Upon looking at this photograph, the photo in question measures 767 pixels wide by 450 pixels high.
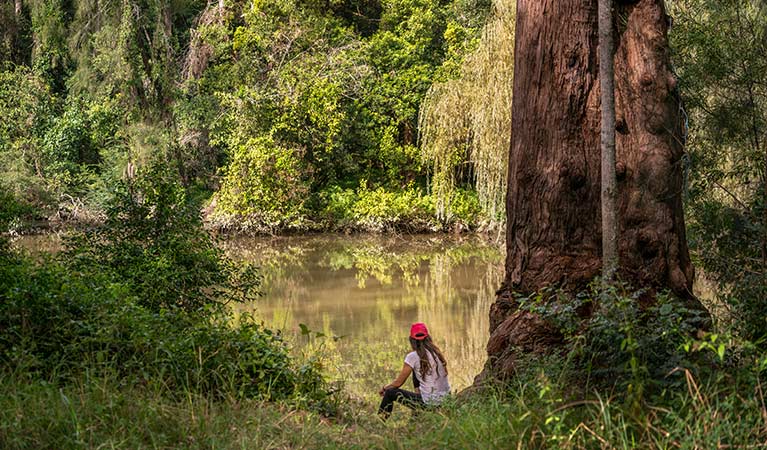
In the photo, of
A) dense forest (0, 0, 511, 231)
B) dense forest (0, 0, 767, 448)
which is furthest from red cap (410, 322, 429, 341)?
dense forest (0, 0, 511, 231)

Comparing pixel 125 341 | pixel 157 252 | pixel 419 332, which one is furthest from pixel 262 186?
pixel 125 341

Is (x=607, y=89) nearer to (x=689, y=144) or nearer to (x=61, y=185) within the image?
(x=689, y=144)

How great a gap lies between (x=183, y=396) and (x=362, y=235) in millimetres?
20214

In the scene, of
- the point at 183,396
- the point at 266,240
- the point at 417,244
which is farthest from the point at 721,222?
the point at 266,240

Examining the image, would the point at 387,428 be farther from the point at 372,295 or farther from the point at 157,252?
the point at 372,295

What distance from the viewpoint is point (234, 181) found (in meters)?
25.4

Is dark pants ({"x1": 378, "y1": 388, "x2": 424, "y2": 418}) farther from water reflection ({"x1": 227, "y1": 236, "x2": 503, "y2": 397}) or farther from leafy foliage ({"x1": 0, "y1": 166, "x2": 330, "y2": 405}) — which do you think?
water reflection ({"x1": 227, "y1": 236, "x2": 503, "y2": 397})

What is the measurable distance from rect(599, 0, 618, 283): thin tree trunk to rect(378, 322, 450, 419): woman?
1726mm

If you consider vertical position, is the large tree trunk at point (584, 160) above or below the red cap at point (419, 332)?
above

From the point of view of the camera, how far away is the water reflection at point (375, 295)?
11594 mm

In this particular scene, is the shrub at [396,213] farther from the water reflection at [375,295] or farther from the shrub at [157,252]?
the shrub at [157,252]

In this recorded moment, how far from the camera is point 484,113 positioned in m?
19.4

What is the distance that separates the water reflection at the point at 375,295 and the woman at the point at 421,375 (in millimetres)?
1311

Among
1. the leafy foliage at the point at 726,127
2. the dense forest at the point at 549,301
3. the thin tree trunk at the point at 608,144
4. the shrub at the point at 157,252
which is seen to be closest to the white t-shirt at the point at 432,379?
the dense forest at the point at 549,301
